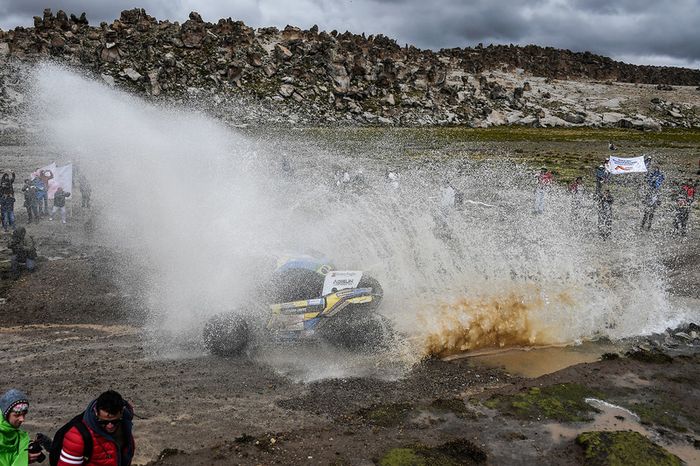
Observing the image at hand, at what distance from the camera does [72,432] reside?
4.92 m

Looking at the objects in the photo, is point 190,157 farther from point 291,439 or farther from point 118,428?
point 118,428

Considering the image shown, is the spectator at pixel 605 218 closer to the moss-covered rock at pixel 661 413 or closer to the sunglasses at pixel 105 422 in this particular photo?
the moss-covered rock at pixel 661 413

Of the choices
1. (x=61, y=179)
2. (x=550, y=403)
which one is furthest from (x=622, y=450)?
(x=61, y=179)

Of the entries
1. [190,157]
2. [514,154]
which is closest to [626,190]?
[514,154]

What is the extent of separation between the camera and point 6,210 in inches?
799

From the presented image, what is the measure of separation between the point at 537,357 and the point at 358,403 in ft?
15.5

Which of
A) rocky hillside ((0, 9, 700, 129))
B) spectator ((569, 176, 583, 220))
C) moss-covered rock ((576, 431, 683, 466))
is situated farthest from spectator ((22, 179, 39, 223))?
rocky hillside ((0, 9, 700, 129))

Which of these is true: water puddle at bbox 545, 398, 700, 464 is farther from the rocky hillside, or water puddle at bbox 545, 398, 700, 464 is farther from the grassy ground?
the rocky hillside

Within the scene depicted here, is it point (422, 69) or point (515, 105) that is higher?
point (422, 69)

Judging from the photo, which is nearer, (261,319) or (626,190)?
(261,319)

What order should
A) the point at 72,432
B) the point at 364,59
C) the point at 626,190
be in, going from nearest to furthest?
the point at 72,432
the point at 626,190
the point at 364,59

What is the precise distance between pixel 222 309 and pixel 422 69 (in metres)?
71.7

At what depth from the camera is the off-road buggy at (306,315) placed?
11.0 meters

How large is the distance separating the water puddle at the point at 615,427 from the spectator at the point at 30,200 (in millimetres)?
20337
